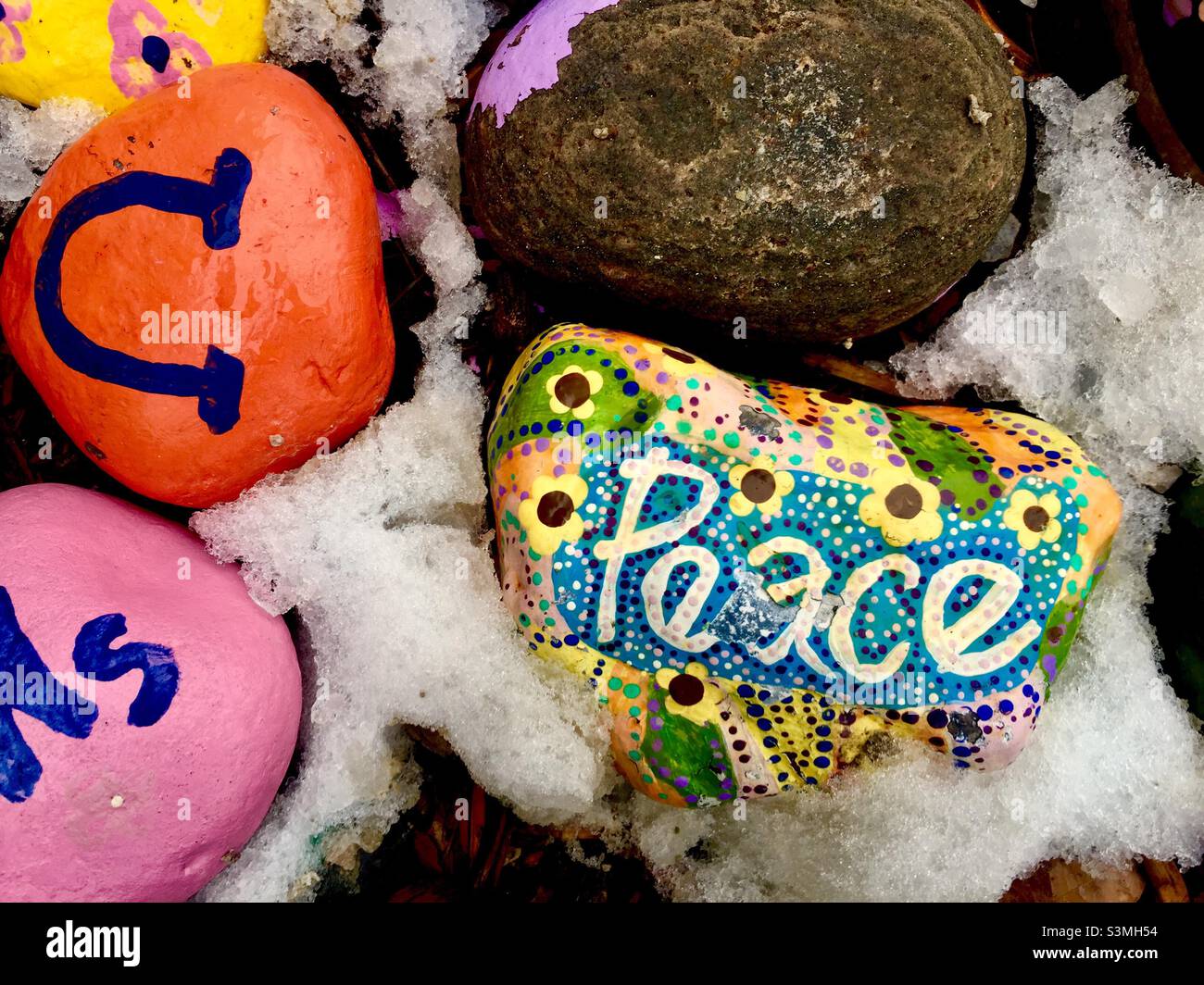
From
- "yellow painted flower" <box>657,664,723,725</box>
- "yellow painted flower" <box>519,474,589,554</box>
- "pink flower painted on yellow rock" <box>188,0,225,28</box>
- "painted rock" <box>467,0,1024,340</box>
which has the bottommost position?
"yellow painted flower" <box>657,664,723,725</box>

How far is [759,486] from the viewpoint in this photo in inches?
55.8

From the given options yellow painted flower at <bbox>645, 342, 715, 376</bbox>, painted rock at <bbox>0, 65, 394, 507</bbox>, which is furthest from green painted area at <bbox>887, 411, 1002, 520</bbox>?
painted rock at <bbox>0, 65, 394, 507</bbox>

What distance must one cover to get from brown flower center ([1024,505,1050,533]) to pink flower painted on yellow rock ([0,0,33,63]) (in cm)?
174

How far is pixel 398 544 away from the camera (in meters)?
1.57

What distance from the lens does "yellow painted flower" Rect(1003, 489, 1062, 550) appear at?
1.43 meters

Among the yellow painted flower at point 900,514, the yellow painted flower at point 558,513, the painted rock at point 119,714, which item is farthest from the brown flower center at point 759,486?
the painted rock at point 119,714

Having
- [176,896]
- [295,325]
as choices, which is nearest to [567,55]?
[295,325]

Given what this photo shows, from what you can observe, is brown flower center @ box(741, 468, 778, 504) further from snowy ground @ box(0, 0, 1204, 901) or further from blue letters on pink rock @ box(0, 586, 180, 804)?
blue letters on pink rock @ box(0, 586, 180, 804)

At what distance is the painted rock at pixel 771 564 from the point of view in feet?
4.63

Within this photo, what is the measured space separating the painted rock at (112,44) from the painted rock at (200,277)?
0.10 m

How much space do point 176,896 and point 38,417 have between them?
899 millimetres

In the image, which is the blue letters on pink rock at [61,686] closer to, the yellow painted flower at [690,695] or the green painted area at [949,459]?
the yellow painted flower at [690,695]

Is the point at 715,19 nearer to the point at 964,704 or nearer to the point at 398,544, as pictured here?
the point at 398,544

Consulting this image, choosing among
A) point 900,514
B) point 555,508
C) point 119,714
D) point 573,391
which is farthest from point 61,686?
point 900,514
